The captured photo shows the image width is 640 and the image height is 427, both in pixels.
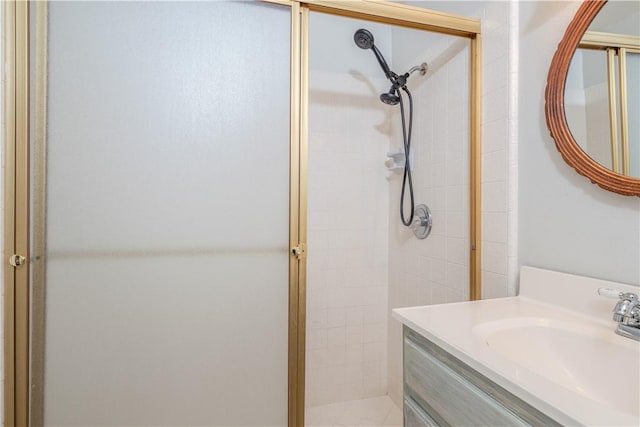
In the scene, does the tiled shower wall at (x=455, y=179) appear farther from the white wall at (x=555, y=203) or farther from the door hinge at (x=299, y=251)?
the door hinge at (x=299, y=251)

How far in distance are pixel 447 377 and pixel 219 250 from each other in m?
0.80

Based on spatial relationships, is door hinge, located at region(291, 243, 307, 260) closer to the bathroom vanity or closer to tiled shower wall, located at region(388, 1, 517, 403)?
the bathroom vanity

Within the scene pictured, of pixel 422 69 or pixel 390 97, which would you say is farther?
pixel 390 97

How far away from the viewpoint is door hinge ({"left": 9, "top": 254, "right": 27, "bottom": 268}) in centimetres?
103

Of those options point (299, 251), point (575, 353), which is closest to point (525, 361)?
point (575, 353)

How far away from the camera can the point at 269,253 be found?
4.07 feet

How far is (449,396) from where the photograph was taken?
0.81 meters

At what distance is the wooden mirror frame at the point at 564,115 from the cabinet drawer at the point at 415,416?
31.4 inches

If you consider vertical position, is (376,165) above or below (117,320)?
above

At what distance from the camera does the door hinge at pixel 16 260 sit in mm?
1033

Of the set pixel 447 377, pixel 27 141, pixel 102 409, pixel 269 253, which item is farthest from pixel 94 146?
pixel 447 377

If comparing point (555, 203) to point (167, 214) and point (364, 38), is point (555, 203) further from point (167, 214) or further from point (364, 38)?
point (167, 214)

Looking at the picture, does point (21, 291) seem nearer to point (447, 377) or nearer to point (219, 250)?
point (219, 250)

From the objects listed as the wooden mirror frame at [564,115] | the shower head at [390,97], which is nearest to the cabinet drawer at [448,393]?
the wooden mirror frame at [564,115]
